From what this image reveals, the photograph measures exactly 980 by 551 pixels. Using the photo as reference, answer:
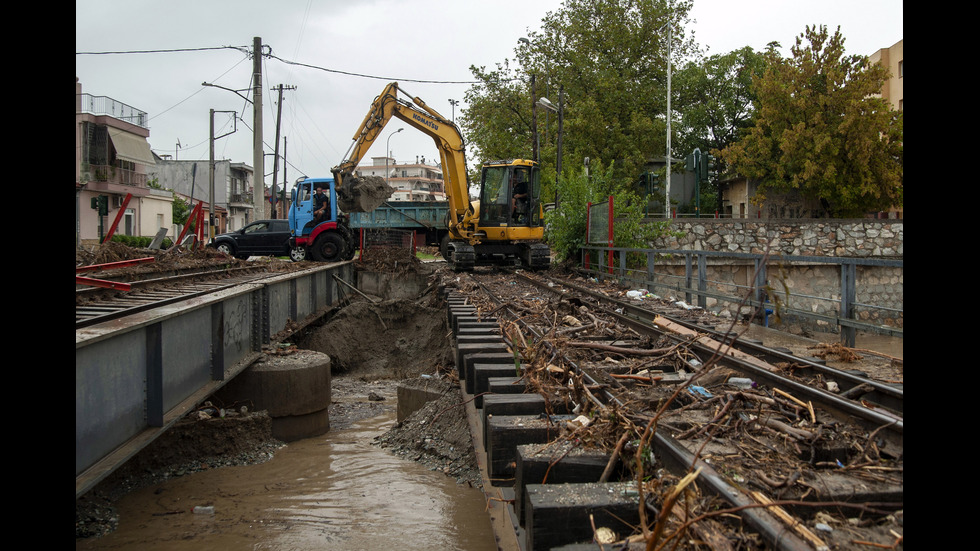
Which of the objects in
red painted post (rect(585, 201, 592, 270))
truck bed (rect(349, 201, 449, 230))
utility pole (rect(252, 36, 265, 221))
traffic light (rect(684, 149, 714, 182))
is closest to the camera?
traffic light (rect(684, 149, 714, 182))

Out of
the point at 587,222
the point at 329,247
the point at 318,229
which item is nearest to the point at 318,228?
the point at 318,229

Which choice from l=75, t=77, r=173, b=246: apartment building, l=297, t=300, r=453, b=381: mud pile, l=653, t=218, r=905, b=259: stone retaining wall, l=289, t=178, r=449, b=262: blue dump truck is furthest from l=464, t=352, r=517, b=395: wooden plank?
l=75, t=77, r=173, b=246: apartment building

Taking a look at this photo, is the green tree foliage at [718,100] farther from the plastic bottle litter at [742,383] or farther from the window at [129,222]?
the plastic bottle litter at [742,383]

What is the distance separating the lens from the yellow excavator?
1973 cm

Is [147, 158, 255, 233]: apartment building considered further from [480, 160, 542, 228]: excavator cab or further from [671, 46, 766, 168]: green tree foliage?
[480, 160, 542, 228]: excavator cab

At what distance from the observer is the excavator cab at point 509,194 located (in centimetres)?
2014

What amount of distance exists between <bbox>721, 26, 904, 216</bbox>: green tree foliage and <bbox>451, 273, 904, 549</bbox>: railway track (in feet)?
93.3

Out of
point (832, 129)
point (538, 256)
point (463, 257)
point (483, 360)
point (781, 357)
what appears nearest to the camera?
point (781, 357)

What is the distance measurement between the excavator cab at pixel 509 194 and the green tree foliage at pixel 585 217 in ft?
2.57

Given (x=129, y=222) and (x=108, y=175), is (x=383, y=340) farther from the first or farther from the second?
(x=129, y=222)

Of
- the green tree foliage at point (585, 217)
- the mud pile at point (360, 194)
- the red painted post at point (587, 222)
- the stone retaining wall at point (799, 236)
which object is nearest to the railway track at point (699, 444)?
the green tree foliage at point (585, 217)

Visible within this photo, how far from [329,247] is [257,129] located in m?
5.74

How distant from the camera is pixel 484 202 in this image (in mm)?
20141

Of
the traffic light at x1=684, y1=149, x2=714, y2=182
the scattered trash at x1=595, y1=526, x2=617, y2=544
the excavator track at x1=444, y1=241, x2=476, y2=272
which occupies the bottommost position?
the scattered trash at x1=595, y1=526, x2=617, y2=544
